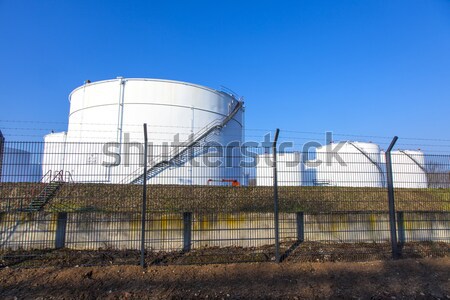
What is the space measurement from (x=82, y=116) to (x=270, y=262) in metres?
19.7

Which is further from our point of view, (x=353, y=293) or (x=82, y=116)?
(x=82, y=116)

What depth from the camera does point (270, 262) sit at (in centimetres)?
644

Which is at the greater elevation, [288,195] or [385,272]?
[288,195]

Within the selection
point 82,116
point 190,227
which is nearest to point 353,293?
point 190,227

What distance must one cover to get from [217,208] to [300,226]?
217 centimetres

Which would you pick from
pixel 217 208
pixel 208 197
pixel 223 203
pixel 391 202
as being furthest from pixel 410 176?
pixel 208 197

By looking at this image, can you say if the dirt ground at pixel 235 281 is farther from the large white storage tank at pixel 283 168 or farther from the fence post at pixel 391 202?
the large white storage tank at pixel 283 168

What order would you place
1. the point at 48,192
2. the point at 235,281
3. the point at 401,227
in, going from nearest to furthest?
the point at 235,281 < the point at 48,192 < the point at 401,227

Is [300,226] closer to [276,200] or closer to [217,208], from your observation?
[276,200]

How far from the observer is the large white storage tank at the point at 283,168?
22.4 ft

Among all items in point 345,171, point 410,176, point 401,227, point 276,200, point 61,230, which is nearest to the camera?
point 276,200

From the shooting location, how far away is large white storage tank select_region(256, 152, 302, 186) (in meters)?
6.84

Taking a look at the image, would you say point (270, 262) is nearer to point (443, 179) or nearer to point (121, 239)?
point (121, 239)

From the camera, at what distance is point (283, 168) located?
6.83 meters
